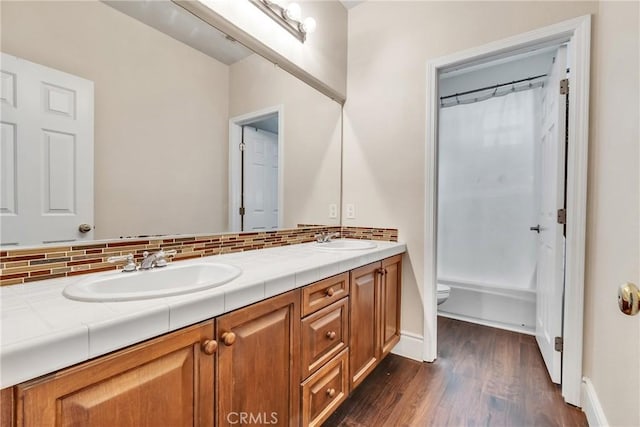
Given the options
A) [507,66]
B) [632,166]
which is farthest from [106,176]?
[507,66]

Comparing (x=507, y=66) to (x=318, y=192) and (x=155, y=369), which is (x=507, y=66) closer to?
(x=318, y=192)

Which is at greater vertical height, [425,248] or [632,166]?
[632,166]

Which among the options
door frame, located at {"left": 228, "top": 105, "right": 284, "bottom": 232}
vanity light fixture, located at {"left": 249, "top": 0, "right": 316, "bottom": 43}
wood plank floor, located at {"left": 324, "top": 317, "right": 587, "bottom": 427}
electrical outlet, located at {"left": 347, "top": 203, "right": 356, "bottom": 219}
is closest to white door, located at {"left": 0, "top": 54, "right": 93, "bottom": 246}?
door frame, located at {"left": 228, "top": 105, "right": 284, "bottom": 232}

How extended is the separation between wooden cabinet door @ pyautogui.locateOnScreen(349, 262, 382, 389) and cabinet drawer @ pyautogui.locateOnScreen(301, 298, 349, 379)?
8 centimetres

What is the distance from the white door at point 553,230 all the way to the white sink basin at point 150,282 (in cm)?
173

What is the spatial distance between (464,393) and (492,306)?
124cm

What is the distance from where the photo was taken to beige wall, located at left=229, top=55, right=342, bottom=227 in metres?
1.56

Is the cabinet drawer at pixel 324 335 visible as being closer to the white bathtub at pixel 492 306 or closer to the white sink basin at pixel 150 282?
the white sink basin at pixel 150 282

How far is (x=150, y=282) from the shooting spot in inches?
40.8

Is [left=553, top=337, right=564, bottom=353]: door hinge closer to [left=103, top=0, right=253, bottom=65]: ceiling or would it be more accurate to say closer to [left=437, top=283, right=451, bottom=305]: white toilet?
[left=437, top=283, right=451, bottom=305]: white toilet

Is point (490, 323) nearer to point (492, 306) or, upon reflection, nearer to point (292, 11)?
point (492, 306)

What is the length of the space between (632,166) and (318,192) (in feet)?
5.13

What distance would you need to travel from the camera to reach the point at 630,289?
0.61 meters

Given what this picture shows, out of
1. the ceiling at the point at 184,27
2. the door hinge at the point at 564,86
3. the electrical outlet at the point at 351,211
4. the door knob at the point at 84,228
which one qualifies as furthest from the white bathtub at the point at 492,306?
the door knob at the point at 84,228
